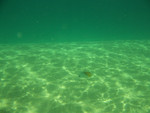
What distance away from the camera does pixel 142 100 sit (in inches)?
243

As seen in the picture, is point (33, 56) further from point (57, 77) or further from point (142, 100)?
point (142, 100)

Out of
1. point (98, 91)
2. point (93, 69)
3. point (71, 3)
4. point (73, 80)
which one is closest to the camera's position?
point (98, 91)

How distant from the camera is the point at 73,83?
748 cm

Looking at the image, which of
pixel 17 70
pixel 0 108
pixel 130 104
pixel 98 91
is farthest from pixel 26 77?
pixel 130 104

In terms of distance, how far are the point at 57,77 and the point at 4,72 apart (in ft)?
10.8

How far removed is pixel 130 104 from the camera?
233 inches

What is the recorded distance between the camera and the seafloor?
5836 millimetres

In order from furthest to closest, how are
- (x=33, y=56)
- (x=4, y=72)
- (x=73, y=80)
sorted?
(x=33, y=56) → (x=4, y=72) → (x=73, y=80)

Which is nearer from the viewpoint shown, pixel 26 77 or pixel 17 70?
pixel 26 77

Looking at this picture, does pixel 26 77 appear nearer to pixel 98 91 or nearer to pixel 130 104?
pixel 98 91

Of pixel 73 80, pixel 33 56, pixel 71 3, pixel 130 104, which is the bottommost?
pixel 130 104

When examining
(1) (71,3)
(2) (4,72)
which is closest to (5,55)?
(2) (4,72)

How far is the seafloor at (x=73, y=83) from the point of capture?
5.84m

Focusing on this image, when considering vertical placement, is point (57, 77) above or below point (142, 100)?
above
